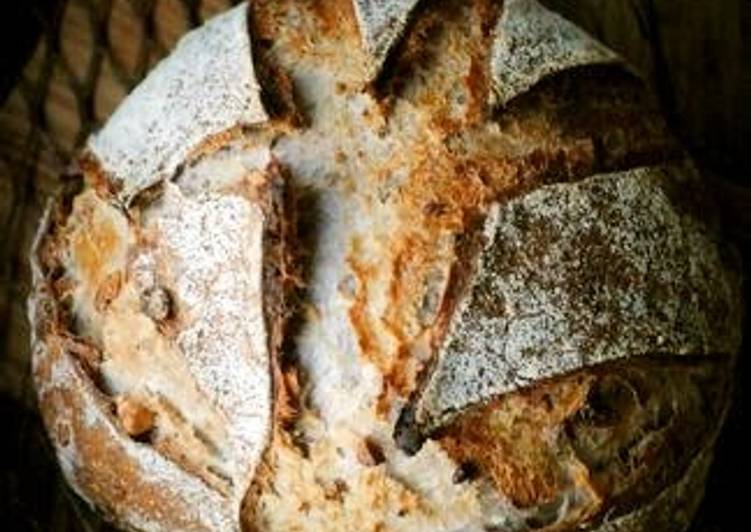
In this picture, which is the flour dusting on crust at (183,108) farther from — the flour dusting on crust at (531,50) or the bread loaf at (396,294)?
the flour dusting on crust at (531,50)

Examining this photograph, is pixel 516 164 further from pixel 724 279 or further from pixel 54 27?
pixel 54 27

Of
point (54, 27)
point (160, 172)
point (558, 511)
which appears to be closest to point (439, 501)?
point (558, 511)

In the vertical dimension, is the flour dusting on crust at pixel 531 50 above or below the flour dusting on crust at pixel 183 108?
below

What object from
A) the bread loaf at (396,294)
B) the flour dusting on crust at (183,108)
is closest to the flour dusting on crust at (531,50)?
the bread loaf at (396,294)

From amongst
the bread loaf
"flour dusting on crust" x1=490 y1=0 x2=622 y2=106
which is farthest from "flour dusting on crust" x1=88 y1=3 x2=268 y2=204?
"flour dusting on crust" x1=490 y1=0 x2=622 y2=106

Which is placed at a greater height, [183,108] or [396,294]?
[183,108]

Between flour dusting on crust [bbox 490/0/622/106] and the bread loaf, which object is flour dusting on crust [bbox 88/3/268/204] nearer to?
the bread loaf

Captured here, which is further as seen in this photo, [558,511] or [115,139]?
[115,139]

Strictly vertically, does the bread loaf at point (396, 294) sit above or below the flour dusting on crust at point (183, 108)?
below
